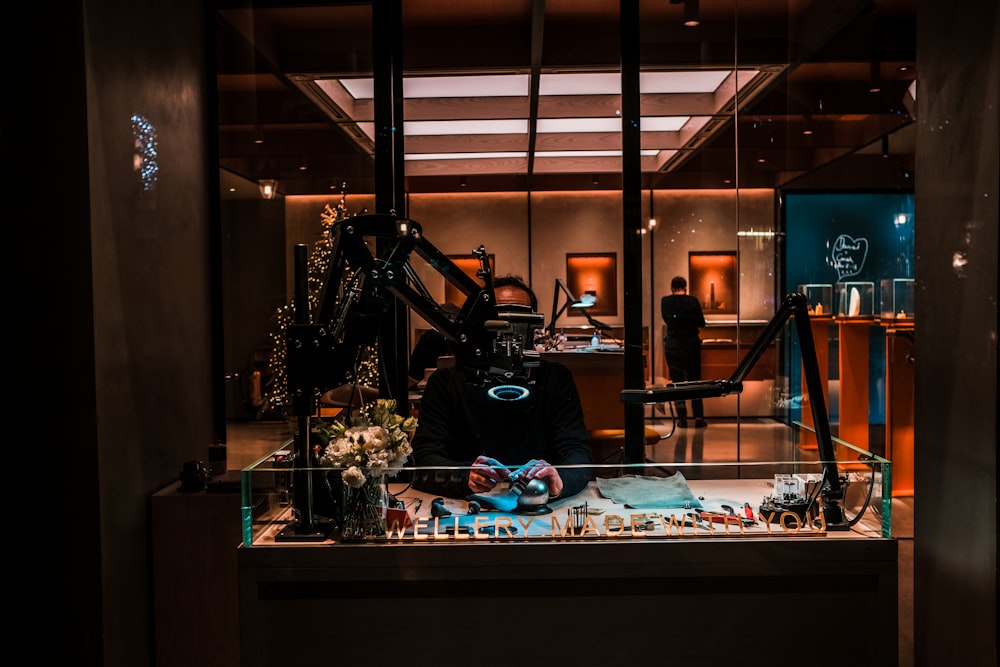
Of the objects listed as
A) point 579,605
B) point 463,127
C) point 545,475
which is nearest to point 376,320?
point 545,475

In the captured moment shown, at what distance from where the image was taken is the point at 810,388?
7.16 ft

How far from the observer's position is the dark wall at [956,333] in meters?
1.97

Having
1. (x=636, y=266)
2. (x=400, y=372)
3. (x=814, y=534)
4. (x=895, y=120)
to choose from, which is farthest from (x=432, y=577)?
(x=895, y=120)

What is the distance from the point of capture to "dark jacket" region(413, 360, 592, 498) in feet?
9.69

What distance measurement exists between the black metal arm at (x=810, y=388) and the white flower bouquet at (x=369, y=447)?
590 mm

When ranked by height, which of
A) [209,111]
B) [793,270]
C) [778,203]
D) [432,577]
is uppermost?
[209,111]

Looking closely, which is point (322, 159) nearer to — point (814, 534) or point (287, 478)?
point (287, 478)

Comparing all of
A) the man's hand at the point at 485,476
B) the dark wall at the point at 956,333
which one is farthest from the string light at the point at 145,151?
the dark wall at the point at 956,333

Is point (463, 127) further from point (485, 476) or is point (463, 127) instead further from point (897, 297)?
point (897, 297)

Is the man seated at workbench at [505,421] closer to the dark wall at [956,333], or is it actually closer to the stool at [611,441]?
the stool at [611,441]

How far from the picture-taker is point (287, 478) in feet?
6.81

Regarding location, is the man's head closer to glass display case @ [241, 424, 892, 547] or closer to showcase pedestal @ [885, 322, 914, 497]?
glass display case @ [241, 424, 892, 547]

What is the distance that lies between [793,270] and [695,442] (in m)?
1.34

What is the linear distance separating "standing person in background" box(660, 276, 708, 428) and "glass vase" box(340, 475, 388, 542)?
7.50 feet
